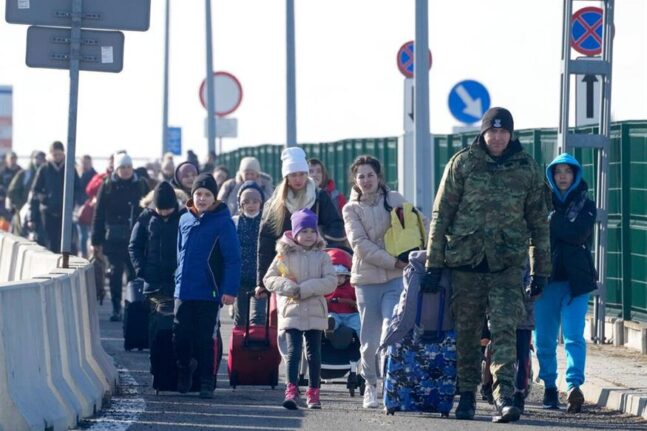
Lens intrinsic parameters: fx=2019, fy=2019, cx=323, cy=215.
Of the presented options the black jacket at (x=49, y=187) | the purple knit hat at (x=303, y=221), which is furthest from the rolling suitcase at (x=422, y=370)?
the black jacket at (x=49, y=187)

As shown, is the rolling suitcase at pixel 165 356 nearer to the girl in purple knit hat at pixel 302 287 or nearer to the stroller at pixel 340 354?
the stroller at pixel 340 354

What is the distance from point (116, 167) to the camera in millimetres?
22141

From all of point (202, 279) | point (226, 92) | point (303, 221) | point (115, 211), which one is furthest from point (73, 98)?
point (226, 92)

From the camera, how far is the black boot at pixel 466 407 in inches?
527

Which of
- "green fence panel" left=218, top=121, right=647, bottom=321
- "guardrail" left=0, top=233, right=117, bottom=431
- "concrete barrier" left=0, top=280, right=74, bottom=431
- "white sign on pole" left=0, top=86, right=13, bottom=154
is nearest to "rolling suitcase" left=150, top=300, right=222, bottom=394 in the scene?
"guardrail" left=0, top=233, right=117, bottom=431

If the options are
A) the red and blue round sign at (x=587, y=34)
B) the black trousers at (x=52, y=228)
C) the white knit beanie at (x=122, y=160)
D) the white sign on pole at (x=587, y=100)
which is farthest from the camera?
the black trousers at (x=52, y=228)

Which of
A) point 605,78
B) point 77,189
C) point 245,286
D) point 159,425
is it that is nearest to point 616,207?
point 605,78

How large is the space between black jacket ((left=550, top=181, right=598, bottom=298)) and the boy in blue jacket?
2.35 meters

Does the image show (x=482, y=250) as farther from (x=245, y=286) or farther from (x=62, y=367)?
(x=245, y=286)

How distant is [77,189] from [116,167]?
31.9 ft

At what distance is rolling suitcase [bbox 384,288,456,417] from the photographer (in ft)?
44.3

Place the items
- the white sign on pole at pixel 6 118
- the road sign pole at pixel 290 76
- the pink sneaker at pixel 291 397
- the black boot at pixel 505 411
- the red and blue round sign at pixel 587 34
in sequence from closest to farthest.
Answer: the black boot at pixel 505 411 → the pink sneaker at pixel 291 397 → the red and blue round sign at pixel 587 34 → the road sign pole at pixel 290 76 → the white sign on pole at pixel 6 118

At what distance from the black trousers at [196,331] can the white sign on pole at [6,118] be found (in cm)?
4554

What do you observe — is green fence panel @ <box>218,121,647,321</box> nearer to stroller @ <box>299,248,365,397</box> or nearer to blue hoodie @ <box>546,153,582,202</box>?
stroller @ <box>299,248,365,397</box>
